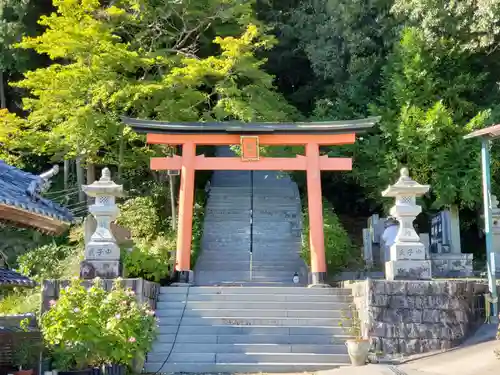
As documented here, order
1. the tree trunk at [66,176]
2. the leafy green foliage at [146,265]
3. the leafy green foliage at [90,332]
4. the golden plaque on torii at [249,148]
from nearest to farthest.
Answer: the leafy green foliage at [90,332]
the leafy green foliage at [146,265]
the golden plaque on torii at [249,148]
the tree trunk at [66,176]

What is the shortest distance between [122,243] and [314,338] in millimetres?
6301

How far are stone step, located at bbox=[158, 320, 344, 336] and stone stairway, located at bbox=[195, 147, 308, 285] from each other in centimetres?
307

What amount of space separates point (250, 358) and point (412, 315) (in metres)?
3.06

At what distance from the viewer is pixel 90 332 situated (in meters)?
8.27

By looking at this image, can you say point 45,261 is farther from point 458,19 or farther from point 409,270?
point 458,19

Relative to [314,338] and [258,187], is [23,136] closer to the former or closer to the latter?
[258,187]

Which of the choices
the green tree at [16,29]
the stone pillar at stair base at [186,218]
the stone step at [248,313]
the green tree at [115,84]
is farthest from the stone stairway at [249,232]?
the green tree at [16,29]

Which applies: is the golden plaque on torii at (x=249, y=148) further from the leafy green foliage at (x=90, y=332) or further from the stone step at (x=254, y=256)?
the leafy green foliage at (x=90, y=332)

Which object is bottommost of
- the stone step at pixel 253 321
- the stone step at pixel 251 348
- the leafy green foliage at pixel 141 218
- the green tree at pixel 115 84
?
the stone step at pixel 251 348

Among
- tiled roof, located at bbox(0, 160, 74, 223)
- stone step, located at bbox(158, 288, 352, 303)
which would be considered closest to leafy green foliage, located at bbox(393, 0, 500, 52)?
stone step, located at bbox(158, 288, 352, 303)

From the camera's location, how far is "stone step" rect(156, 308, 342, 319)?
11812mm

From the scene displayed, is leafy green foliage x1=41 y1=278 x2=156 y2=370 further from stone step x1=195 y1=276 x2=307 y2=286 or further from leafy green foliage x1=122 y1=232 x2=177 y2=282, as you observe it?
stone step x1=195 y1=276 x2=307 y2=286

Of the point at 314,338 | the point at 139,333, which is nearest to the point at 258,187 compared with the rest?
the point at 314,338

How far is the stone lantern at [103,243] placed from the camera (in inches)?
467
